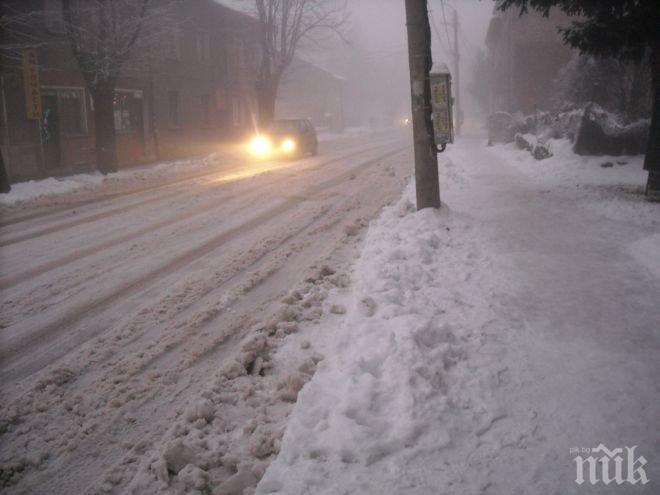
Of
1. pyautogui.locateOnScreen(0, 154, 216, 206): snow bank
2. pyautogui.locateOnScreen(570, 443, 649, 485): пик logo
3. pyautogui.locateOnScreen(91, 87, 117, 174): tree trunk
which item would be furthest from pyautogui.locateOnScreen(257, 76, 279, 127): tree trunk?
pyautogui.locateOnScreen(570, 443, 649, 485): пик logo

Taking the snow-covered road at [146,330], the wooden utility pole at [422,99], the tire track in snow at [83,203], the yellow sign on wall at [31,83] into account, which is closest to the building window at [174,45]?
the yellow sign on wall at [31,83]

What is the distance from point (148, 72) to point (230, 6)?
→ 34.8ft

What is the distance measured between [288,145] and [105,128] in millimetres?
7162

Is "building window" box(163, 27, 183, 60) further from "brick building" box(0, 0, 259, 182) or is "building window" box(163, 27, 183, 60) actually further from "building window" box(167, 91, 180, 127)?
"building window" box(167, 91, 180, 127)

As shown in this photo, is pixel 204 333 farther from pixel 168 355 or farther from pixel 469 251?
pixel 469 251

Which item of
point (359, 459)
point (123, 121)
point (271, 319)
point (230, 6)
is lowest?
point (359, 459)

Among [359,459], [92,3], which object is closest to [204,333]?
[359,459]

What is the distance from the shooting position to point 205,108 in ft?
95.0

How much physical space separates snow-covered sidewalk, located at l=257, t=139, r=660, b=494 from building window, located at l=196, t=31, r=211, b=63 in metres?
25.0

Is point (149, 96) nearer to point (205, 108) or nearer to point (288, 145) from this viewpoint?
point (205, 108)

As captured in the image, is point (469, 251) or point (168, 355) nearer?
point (168, 355)

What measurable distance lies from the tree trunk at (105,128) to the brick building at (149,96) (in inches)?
77.2

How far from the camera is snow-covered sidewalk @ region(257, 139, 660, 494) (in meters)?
2.63

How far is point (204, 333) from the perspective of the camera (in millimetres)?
4406
